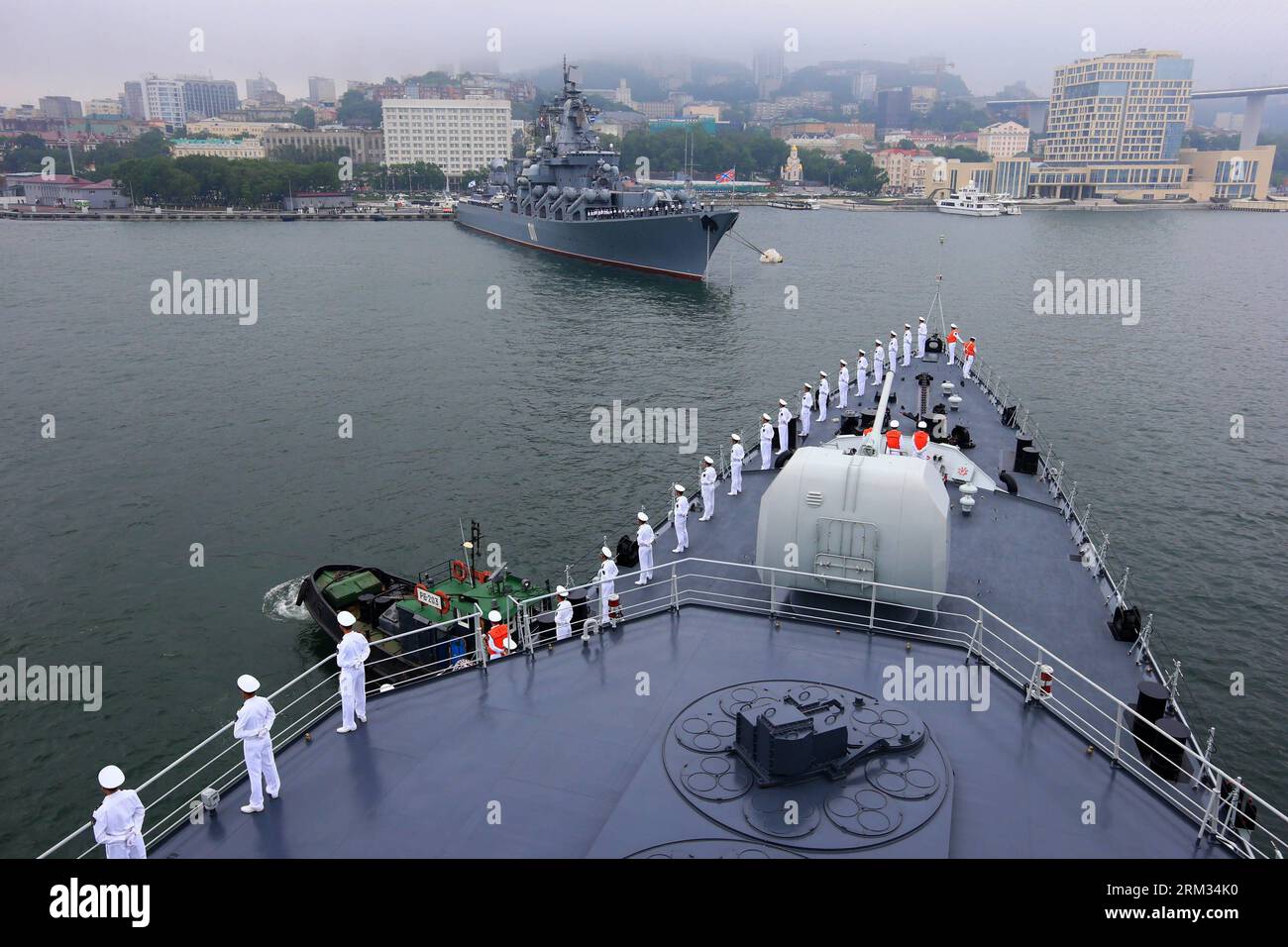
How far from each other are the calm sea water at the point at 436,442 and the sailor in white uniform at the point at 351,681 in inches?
379

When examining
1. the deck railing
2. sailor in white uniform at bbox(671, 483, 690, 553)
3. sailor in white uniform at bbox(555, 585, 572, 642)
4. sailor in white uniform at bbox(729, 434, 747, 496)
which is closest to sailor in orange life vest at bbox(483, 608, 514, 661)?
the deck railing

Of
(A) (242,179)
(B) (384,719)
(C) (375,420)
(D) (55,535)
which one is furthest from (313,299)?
(A) (242,179)

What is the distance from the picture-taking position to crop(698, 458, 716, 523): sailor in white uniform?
62.5ft

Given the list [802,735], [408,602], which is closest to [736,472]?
[408,602]

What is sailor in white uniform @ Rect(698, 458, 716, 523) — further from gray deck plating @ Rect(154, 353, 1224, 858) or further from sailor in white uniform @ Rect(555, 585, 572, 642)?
sailor in white uniform @ Rect(555, 585, 572, 642)

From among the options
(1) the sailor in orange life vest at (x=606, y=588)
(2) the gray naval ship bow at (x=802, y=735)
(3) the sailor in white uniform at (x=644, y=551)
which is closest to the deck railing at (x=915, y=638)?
(2) the gray naval ship bow at (x=802, y=735)

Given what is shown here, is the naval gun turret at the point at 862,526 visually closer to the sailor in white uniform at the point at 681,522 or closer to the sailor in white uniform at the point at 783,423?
the sailor in white uniform at the point at 681,522

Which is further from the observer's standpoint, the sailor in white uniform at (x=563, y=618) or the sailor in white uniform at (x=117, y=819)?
the sailor in white uniform at (x=563, y=618)

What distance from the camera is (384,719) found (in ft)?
36.0

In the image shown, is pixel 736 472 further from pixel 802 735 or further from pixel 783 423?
pixel 802 735

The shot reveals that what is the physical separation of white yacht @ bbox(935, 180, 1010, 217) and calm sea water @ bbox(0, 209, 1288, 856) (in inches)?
3474

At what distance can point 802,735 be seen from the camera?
29.3 ft

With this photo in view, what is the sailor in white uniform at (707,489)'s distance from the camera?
19.0 meters

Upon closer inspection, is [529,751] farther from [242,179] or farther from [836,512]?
[242,179]
